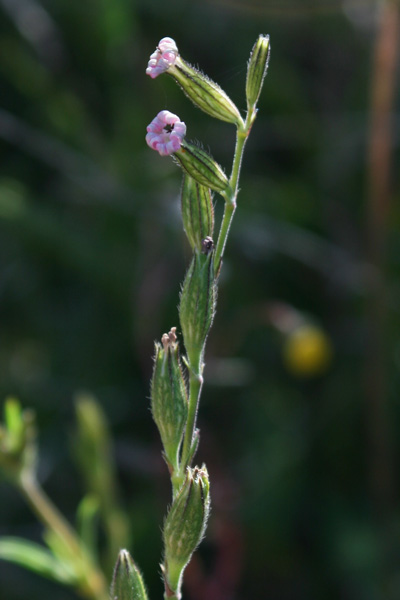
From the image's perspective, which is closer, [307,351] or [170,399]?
[170,399]

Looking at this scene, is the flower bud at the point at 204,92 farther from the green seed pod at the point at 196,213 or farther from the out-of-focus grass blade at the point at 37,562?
the out-of-focus grass blade at the point at 37,562

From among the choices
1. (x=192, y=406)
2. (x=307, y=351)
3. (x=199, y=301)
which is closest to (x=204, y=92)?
(x=199, y=301)

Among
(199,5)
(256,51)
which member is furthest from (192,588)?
(199,5)

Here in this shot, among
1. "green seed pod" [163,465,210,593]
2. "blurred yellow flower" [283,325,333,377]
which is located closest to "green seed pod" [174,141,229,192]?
"green seed pod" [163,465,210,593]

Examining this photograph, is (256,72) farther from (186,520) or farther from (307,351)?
(307,351)

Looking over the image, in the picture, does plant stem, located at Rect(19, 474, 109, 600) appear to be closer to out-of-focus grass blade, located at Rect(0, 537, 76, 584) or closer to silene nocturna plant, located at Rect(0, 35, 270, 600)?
out-of-focus grass blade, located at Rect(0, 537, 76, 584)
